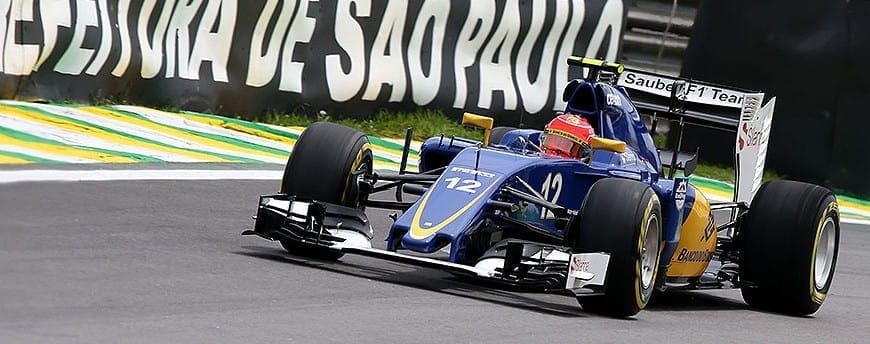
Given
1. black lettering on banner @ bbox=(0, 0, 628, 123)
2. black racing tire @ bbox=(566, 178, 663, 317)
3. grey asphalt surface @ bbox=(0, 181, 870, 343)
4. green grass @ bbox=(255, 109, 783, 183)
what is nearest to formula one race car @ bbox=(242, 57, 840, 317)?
black racing tire @ bbox=(566, 178, 663, 317)

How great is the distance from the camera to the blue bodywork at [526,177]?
749 centimetres

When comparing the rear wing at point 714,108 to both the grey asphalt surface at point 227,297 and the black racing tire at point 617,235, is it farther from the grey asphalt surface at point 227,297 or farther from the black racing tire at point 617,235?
the black racing tire at point 617,235

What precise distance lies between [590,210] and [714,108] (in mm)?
2255

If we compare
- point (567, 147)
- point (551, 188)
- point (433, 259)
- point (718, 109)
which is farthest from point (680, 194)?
point (433, 259)

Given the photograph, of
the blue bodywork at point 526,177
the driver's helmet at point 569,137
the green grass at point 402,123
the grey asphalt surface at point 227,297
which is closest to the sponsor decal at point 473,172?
the blue bodywork at point 526,177

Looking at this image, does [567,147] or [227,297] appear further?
[567,147]

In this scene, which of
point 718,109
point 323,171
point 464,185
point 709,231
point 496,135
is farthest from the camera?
point 496,135

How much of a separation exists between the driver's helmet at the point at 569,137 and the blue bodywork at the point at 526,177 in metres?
0.10

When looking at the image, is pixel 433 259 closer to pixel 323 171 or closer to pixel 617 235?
pixel 617 235

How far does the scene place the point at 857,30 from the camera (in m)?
16.6

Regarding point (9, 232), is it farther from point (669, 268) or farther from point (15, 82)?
point (15, 82)

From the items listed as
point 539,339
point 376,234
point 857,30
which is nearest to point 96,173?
point 376,234

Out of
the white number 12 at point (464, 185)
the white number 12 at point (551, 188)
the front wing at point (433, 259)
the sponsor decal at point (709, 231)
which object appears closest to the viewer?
the front wing at point (433, 259)

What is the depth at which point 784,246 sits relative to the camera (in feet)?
28.5
